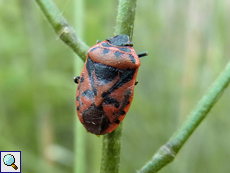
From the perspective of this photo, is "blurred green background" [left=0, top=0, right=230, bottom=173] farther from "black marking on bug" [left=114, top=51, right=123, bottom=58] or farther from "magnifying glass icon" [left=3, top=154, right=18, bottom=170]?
"black marking on bug" [left=114, top=51, right=123, bottom=58]

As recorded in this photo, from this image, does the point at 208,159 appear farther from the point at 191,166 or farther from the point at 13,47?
the point at 13,47

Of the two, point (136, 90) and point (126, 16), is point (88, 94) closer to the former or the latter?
point (126, 16)

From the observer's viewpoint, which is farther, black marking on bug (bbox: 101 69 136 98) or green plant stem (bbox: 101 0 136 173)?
black marking on bug (bbox: 101 69 136 98)

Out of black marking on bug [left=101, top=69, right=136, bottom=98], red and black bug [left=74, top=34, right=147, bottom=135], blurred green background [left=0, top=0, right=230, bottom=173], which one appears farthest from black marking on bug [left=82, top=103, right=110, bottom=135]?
blurred green background [left=0, top=0, right=230, bottom=173]

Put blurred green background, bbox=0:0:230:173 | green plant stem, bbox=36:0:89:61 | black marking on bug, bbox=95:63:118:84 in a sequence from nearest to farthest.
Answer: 1. green plant stem, bbox=36:0:89:61
2. black marking on bug, bbox=95:63:118:84
3. blurred green background, bbox=0:0:230:173

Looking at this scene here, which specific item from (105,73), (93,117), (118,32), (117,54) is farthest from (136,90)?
(118,32)

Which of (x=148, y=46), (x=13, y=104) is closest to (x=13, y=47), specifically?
(x=13, y=104)
